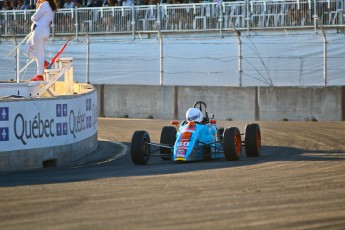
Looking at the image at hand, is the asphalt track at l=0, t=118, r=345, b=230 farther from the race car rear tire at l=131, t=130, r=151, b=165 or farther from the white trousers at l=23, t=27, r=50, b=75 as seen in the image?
the white trousers at l=23, t=27, r=50, b=75

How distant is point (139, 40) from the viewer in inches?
→ 1339

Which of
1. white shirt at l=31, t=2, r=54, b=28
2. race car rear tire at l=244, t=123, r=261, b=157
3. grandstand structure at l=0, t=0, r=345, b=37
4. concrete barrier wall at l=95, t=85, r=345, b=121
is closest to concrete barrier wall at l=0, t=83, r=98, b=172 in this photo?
white shirt at l=31, t=2, r=54, b=28

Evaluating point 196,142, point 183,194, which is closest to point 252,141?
point 196,142

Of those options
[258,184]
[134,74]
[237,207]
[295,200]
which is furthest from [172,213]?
[134,74]

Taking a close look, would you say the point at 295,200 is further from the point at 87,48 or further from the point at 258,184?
the point at 87,48

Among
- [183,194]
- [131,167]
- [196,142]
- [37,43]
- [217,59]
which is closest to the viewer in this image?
[183,194]

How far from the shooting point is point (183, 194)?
13109 mm

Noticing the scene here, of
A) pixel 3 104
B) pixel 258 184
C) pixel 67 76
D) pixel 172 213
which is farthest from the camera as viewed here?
pixel 67 76

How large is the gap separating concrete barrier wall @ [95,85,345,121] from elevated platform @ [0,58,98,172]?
8.41m

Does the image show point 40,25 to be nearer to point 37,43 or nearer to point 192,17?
point 37,43

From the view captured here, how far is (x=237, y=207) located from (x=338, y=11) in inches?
761

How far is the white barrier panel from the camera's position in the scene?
17203 mm

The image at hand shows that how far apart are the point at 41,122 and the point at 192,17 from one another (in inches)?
613

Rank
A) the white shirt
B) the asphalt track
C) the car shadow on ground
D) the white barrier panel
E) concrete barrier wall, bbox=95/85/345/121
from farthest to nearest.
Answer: concrete barrier wall, bbox=95/85/345/121, the white shirt, the white barrier panel, the car shadow on ground, the asphalt track
